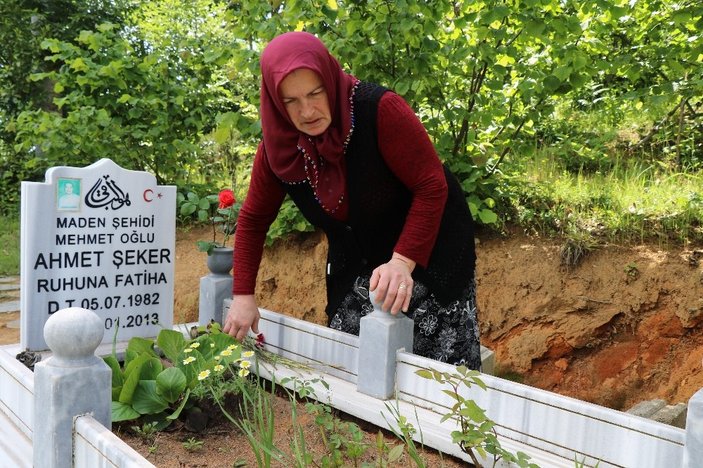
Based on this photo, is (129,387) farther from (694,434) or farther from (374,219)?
(694,434)

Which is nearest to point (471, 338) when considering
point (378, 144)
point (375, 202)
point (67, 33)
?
point (375, 202)

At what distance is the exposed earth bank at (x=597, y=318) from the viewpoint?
3.58 meters

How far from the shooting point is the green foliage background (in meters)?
3.40

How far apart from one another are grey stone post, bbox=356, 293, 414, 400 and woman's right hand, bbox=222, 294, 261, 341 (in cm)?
44

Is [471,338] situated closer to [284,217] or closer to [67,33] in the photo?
[284,217]

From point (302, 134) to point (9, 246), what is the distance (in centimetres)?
705

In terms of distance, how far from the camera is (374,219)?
78.0 inches

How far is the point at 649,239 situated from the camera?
3.85m

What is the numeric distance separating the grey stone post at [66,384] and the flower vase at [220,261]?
3.33 ft

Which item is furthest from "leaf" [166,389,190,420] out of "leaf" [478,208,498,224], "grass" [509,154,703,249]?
"grass" [509,154,703,249]

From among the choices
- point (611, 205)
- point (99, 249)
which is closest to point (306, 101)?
point (99, 249)

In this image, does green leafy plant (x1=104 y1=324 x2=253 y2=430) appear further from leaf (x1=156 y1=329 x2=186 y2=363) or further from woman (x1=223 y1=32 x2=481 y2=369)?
woman (x1=223 y1=32 x2=481 y2=369)

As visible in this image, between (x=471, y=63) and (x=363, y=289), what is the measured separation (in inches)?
77.0

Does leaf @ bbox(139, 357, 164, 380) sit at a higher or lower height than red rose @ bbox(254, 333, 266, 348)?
lower
